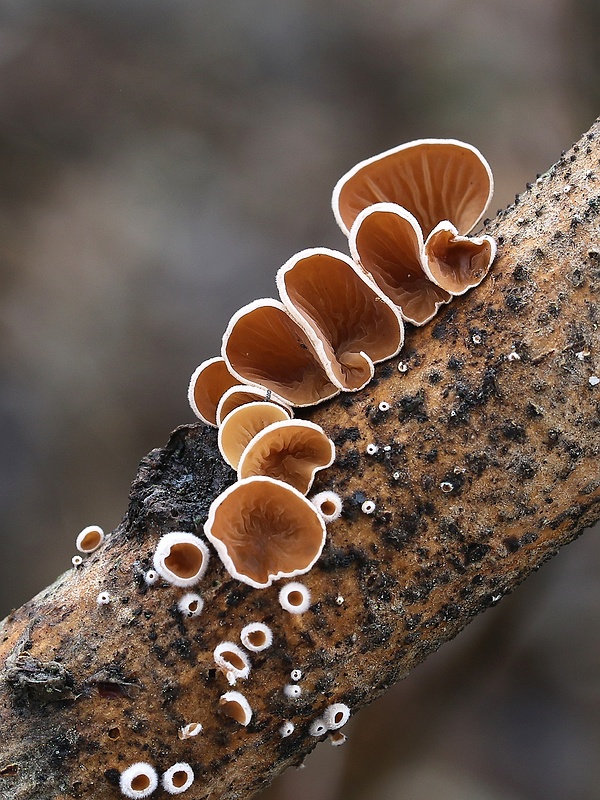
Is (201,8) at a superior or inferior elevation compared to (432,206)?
superior

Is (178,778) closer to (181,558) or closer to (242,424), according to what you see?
(181,558)

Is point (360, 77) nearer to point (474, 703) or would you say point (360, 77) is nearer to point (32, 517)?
point (32, 517)

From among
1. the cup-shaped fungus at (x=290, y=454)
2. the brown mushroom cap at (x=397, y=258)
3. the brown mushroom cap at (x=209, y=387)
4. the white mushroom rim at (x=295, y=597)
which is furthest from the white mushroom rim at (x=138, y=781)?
the brown mushroom cap at (x=397, y=258)

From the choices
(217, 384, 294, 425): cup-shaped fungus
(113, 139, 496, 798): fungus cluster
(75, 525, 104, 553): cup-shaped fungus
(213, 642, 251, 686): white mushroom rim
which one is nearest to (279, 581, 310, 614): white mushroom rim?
(113, 139, 496, 798): fungus cluster

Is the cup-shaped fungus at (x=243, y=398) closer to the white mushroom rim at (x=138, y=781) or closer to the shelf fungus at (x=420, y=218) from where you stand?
the shelf fungus at (x=420, y=218)

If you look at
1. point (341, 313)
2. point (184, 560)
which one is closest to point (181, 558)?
point (184, 560)

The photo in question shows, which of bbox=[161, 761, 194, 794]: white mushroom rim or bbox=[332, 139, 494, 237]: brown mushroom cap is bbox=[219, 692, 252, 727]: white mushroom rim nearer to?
bbox=[161, 761, 194, 794]: white mushroom rim

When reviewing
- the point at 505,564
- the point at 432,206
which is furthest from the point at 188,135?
the point at 505,564
